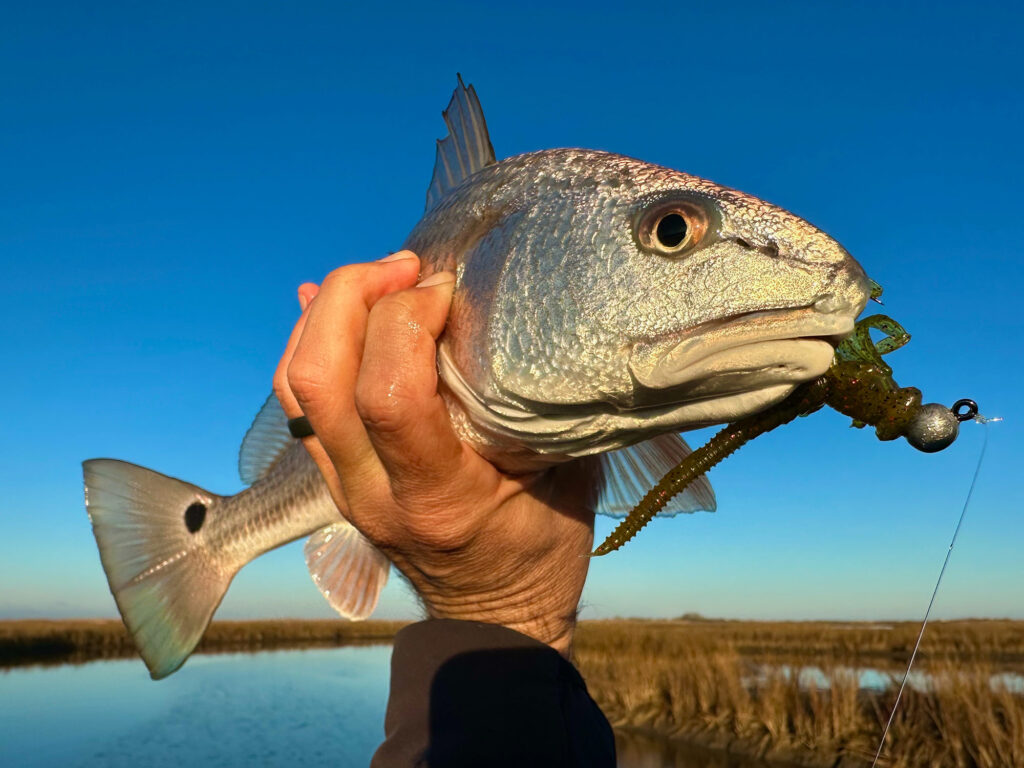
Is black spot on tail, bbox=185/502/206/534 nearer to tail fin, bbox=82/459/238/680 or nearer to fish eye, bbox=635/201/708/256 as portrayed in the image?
tail fin, bbox=82/459/238/680

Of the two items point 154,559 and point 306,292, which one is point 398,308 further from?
point 154,559

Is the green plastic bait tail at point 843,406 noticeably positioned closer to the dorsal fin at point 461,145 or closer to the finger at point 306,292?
the finger at point 306,292

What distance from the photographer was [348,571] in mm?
3512

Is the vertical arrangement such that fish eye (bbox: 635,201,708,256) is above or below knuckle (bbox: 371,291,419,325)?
above

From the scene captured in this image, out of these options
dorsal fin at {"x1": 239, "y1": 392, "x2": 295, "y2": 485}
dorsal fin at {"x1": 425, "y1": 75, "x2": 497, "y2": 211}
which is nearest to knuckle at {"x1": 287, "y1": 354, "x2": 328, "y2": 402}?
dorsal fin at {"x1": 425, "y1": 75, "x2": 497, "y2": 211}

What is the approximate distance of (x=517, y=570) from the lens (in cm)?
271

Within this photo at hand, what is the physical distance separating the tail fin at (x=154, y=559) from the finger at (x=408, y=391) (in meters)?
2.44

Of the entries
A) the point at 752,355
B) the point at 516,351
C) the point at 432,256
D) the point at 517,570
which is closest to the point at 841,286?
the point at 752,355

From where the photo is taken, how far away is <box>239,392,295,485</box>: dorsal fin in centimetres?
435

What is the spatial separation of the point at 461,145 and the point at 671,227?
1532mm

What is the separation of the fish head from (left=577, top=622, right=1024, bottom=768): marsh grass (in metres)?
9.08

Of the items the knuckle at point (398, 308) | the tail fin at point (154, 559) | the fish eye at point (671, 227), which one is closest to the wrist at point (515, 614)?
the knuckle at point (398, 308)

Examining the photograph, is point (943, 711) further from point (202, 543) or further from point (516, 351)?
point (516, 351)

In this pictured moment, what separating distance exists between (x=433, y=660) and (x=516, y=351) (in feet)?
3.65
